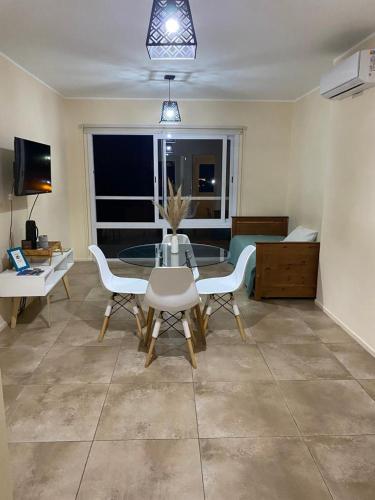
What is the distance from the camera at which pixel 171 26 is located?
188 cm

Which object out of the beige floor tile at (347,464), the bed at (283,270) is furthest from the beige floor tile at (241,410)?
the bed at (283,270)

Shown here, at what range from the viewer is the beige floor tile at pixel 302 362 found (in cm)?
271

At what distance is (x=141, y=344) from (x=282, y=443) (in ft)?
4.96

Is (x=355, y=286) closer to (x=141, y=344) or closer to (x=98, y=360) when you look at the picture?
(x=141, y=344)

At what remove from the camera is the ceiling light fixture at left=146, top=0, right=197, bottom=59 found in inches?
72.4

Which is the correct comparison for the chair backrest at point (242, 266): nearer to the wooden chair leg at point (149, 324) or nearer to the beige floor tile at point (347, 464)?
the wooden chair leg at point (149, 324)

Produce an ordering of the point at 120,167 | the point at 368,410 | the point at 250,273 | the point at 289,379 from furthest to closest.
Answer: the point at 120,167
the point at 250,273
the point at 289,379
the point at 368,410

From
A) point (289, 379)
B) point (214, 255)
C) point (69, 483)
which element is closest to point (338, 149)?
point (214, 255)

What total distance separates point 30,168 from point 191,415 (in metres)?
2.81

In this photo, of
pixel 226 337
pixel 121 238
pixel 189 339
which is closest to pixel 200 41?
pixel 189 339

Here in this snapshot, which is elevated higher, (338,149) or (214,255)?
(338,149)

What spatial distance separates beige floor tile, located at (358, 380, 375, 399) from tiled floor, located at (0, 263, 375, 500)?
14mm

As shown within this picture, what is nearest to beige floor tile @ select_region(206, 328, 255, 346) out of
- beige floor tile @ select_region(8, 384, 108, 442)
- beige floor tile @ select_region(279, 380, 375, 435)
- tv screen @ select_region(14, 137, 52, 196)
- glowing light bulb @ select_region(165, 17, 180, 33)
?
beige floor tile @ select_region(279, 380, 375, 435)

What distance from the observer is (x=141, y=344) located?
3195mm
